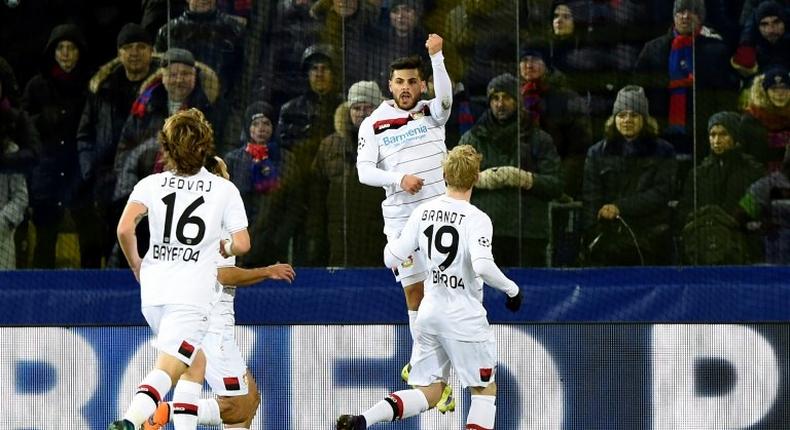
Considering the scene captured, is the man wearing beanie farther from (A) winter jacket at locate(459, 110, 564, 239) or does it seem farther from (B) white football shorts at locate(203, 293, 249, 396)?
(B) white football shorts at locate(203, 293, 249, 396)

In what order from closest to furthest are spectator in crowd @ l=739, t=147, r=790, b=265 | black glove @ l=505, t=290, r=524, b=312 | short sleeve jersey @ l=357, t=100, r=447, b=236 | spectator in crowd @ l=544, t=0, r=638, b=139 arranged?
black glove @ l=505, t=290, r=524, b=312, short sleeve jersey @ l=357, t=100, r=447, b=236, spectator in crowd @ l=739, t=147, r=790, b=265, spectator in crowd @ l=544, t=0, r=638, b=139

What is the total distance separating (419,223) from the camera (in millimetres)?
8555

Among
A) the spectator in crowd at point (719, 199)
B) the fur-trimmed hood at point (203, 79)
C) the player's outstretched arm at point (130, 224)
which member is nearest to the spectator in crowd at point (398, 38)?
the fur-trimmed hood at point (203, 79)

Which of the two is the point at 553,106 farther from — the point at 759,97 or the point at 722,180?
the point at 759,97

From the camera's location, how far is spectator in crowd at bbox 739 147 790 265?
37.6 feet

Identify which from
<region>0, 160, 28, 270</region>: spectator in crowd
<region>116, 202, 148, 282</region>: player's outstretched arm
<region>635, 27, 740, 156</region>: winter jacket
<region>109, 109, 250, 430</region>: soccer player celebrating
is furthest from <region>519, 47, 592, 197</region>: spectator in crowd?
<region>116, 202, 148, 282</region>: player's outstretched arm

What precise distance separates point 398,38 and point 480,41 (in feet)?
1.86

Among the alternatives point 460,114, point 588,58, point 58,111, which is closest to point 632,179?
point 588,58

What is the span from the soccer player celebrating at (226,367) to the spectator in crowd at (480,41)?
3.41 m

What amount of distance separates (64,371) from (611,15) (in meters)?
4.77

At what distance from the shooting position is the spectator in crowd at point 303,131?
467 inches

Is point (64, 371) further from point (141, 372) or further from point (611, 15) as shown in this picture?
point (611, 15)

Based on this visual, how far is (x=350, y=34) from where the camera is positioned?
1185cm

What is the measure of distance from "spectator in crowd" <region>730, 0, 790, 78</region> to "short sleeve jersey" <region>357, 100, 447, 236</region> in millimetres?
2814
